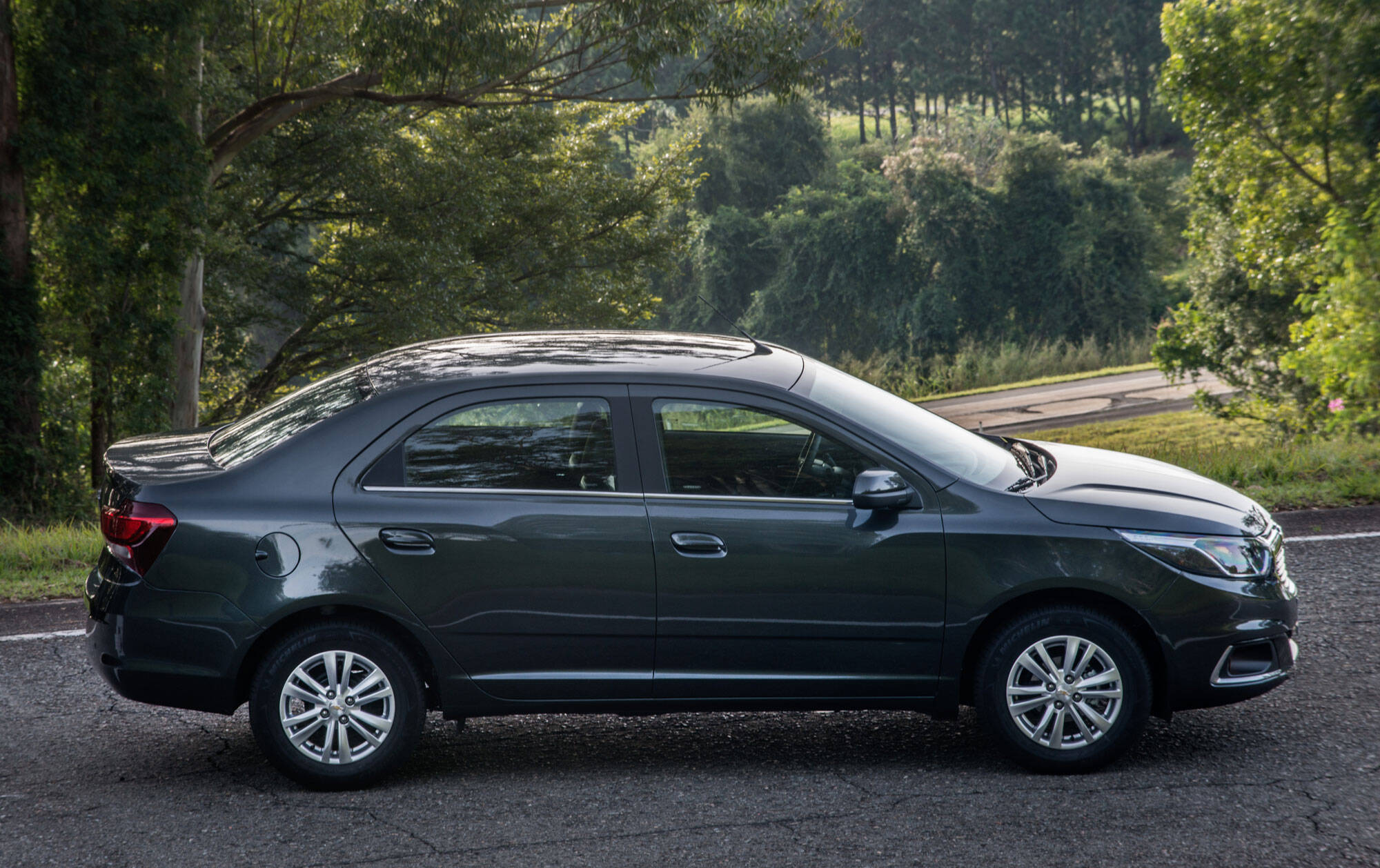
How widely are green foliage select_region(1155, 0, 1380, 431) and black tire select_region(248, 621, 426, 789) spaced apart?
10.6 meters

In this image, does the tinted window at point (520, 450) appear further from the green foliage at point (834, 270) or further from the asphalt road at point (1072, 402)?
the green foliage at point (834, 270)

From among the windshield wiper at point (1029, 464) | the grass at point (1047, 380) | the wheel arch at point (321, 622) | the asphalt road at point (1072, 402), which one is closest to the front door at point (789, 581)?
the windshield wiper at point (1029, 464)

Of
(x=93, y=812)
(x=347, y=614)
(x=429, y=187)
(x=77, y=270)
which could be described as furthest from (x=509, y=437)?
(x=429, y=187)

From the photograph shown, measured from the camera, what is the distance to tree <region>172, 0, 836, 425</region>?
1437 centimetres

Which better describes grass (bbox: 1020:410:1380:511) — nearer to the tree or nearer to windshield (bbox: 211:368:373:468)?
windshield (bbox: 211:368:373:468)

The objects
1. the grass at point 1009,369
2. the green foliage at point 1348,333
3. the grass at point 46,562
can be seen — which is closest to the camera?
the grass at point 46,562

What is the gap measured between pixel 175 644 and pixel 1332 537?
Answer: 7.18 metres

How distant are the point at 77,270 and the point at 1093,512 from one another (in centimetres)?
1302

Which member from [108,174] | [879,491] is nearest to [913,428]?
[879,491]

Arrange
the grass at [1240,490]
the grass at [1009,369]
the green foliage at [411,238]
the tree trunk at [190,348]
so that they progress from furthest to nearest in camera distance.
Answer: the grass at [1009,369] → the green foliage at [411,238] → the tree trunk at [190,348] → the grass at [1240,490]

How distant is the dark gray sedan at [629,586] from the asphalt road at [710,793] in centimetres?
27

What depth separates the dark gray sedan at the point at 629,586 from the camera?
443 centimetres

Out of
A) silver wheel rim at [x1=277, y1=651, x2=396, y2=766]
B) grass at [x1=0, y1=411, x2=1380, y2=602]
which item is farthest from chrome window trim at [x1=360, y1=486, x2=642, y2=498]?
grass at [x1=0, y1=411, x2=1380, y2=602]

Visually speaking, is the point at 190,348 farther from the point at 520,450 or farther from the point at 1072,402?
the point at 1072,402
